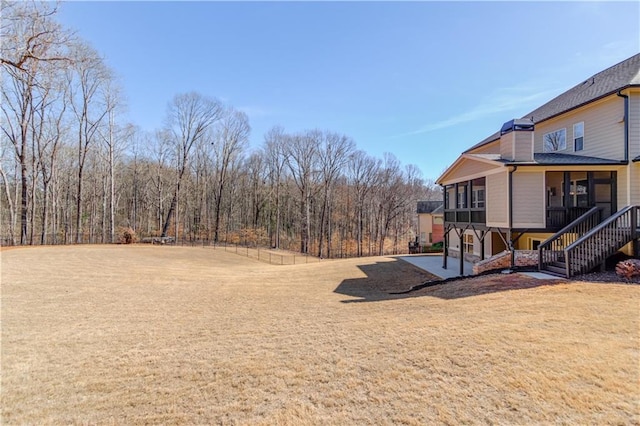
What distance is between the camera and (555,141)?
45.6ft

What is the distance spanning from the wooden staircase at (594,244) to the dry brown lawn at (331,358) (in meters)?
1.42

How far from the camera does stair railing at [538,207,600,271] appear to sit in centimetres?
1027

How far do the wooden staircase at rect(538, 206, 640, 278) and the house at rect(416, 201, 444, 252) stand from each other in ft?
71.7

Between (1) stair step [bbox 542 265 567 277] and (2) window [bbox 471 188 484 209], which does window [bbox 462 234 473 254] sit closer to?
(2) window [bbox 471 188 484 209]

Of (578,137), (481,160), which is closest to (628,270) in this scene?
(481,160)

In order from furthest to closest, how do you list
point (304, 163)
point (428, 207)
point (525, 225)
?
point (304, 163)
point (428, 207)
point (525, 225)

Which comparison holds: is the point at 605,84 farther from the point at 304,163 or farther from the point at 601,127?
the point at 304,163

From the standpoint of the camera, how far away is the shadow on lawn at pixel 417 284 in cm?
870

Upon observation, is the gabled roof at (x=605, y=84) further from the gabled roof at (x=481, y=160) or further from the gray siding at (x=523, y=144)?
the gabled roof at (x=481, y=160)

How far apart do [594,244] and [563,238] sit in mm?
1343

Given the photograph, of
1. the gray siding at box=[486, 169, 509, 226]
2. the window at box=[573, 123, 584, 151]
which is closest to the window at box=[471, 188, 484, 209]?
the window at box=[573, 123, 584, 151]

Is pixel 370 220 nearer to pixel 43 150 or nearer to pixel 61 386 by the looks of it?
pixel 43 150

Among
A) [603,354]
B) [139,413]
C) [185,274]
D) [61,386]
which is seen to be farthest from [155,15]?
[603,354]

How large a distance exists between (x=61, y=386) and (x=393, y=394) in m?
4.23
